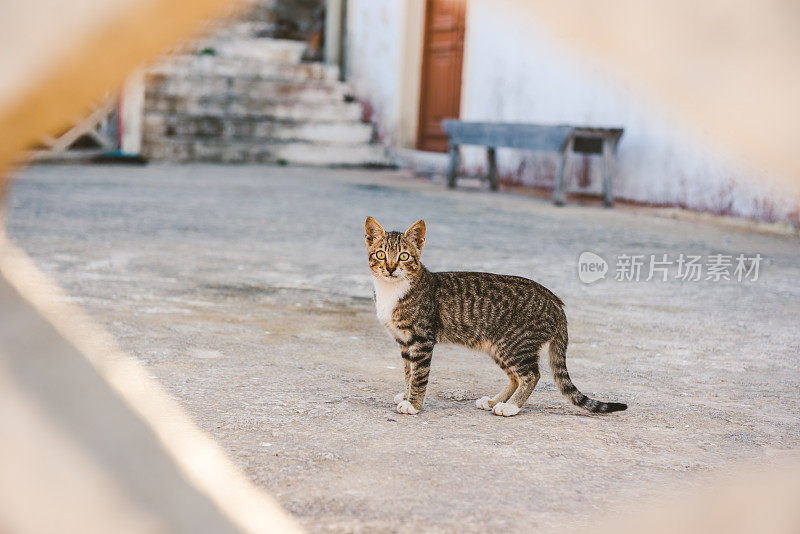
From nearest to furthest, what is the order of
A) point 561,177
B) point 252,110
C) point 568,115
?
point 561,177 < point 568,115 < point 252,110

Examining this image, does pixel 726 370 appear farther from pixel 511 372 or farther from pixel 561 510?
pixel 561 510

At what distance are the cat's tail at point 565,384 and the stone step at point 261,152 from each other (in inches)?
385

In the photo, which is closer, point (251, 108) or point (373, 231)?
point (373, 231)

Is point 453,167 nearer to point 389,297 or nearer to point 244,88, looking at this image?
point 244,88

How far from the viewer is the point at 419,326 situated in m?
2.50

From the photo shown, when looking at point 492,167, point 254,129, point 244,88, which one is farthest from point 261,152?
point 492,167

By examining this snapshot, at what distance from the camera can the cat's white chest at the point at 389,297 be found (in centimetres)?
251

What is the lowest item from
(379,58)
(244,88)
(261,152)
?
(261,152)

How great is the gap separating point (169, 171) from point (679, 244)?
6.21 m

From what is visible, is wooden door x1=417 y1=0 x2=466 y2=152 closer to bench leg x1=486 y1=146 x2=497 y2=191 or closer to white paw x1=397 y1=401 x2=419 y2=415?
bench leg x1=486 y1=146 x2=497 y2=191

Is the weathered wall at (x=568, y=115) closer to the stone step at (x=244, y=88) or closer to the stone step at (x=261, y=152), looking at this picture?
the stone step at (x=261, y=152)

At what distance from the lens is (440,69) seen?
471 inches

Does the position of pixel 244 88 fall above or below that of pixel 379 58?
below

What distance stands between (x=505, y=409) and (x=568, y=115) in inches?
281
